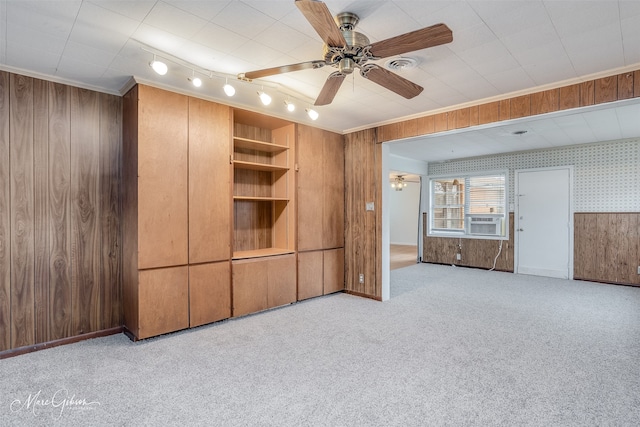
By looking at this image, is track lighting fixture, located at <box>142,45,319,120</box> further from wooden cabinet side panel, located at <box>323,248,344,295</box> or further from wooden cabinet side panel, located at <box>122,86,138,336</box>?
wooden cabinet side panel, located at <box>323,248,344,295</box>

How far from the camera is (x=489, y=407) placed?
2004mm

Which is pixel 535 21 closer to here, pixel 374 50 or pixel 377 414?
pixel 374 50

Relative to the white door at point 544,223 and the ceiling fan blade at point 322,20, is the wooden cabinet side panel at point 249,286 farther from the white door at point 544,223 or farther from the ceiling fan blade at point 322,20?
the white door at point 544,223

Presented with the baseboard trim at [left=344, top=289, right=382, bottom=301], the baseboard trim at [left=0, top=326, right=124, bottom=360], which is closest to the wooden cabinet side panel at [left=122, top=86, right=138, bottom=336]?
the baseboard trim at [left=0, top=326, right=124, bottom=360]

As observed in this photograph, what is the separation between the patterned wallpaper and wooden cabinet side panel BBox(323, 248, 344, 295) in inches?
173

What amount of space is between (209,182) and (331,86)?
1.73m

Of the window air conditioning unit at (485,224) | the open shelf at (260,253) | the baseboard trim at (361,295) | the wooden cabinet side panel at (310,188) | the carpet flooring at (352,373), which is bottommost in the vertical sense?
the carpet flooring at (352,373)

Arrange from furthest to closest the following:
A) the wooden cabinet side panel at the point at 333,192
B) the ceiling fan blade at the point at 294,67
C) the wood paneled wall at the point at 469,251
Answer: the wood paneled wall at the point at 469,251, the wooden cabinet side panel at the point at 333,192, the ceiling fan blade at the point at 294,67

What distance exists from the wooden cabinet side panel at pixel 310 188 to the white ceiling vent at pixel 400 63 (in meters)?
1.84

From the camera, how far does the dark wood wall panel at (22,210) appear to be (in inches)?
108

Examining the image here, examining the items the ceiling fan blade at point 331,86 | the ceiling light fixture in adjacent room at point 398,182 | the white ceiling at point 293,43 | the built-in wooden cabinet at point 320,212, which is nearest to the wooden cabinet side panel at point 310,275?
the built-in wooden cabinet at point 320,212

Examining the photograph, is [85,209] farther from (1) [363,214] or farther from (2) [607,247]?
(2) [607,247]

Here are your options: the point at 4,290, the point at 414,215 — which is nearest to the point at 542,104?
the point at 4,290

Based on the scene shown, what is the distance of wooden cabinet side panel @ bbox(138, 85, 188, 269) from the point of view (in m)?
2.98
